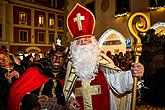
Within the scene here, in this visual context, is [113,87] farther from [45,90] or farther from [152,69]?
[152,69]

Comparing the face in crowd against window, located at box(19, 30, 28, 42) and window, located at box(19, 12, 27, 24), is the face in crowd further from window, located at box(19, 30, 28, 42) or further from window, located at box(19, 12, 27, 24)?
window, located at box(19, 12, 27, 24)

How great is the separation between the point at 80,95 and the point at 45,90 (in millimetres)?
534

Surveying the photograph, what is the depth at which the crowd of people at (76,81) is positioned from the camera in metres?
4.12

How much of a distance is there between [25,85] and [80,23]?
126cm

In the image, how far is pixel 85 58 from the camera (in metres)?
4.61

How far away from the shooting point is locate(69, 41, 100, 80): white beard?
431 centimetres

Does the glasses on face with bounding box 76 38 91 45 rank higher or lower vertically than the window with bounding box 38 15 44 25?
lower

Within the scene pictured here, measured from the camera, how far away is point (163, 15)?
55.0ft

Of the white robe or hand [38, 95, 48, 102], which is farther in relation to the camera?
hand [38, 95, 48, 102]

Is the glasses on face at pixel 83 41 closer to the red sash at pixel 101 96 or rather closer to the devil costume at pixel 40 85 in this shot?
the devil costume at pixel 40 85

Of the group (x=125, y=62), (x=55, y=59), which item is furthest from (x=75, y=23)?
(x=125, y=62)

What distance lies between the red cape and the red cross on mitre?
82 centimetres

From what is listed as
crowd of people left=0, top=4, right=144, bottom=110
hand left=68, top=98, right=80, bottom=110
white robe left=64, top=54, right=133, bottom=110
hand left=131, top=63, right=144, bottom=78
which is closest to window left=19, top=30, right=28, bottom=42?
crowd of people left=0, top=4, right=144, bottom=110

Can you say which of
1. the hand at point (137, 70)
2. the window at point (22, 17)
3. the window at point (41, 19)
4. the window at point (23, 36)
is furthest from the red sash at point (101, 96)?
the window at point (41, 19)
